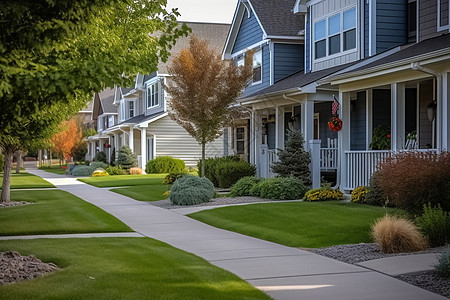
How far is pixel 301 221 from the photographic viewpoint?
13.8 metres

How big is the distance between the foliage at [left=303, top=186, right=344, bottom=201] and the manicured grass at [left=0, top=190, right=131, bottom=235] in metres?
5.86

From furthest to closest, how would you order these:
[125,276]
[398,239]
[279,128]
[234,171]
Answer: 1. [234,171]
2. [279,128]
3. [398,239]
4. [125,276]

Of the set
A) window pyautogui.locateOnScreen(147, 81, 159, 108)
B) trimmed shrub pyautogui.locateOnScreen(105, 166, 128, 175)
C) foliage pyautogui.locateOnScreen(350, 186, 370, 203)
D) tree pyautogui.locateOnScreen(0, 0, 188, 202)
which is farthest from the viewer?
window pyautogui.locateOnScreen(147, 81, 159, 108)

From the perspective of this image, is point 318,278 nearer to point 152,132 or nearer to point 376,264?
point 376,264

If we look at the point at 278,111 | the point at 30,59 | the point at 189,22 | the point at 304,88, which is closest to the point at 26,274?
the point at 30,59

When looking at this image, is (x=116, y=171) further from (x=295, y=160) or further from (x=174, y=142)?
(x=295, y=160)

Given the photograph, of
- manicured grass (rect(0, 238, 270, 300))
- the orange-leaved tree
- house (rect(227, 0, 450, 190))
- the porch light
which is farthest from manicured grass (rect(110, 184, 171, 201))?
the orange-leaved tree

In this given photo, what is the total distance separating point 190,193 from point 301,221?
20.6 ft

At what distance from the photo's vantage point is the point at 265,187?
65.1 ft

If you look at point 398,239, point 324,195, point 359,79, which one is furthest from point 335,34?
point 398,239

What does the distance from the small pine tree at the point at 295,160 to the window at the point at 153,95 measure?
2421 cm

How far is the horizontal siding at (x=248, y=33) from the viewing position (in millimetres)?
27703

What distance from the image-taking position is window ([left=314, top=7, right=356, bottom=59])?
2114 centimetres

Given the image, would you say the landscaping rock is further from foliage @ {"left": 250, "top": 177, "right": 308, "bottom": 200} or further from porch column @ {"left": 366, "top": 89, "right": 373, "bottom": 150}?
porch column @ {"left": 366, "top": 89, "right": 373, "bottom": 150}
